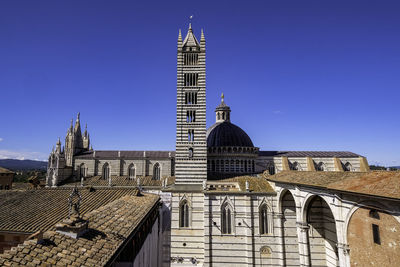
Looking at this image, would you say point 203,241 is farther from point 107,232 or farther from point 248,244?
point 107,232

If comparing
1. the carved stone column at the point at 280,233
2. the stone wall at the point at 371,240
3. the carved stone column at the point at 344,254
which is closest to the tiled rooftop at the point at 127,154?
the carved stone column at the point at 280,233

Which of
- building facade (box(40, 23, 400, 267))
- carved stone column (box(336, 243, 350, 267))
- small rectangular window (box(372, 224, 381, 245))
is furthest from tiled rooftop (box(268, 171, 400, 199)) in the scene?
carved stone column (box(336, 243, 350, 267))

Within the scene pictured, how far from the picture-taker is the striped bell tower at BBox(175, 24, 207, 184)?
24641mm

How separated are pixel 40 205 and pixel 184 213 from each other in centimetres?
1323

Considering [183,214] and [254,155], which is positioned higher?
[254,155]

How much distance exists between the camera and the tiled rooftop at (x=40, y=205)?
9.19 meters

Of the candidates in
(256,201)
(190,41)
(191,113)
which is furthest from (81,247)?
(190,41)

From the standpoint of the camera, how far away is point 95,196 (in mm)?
13016

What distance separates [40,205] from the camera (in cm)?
1166

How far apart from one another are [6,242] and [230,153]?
23050 mm

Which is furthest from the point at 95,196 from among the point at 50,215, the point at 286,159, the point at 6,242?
the point at 286,159

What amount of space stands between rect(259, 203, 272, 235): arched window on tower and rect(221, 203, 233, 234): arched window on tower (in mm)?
2707

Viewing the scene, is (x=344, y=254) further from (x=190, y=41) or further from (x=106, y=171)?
A: (x=106, y=171)

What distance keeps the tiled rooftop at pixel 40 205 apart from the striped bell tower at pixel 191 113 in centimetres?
1008
